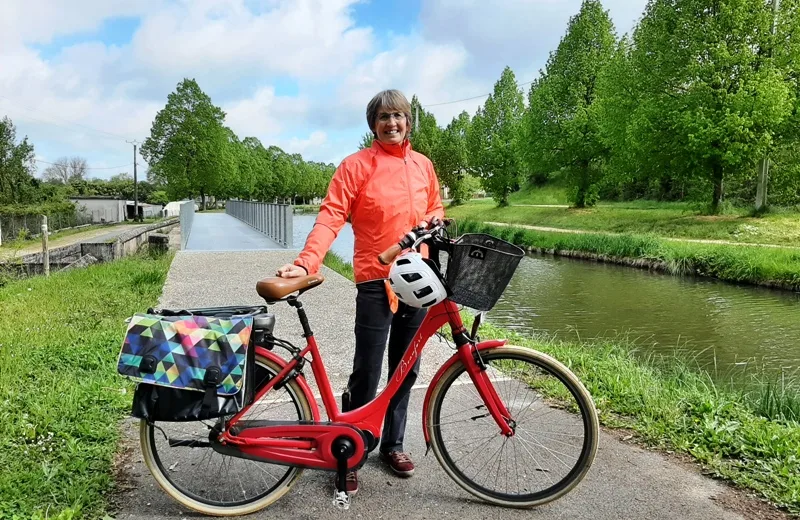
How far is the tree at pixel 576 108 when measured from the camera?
2950 centimetres

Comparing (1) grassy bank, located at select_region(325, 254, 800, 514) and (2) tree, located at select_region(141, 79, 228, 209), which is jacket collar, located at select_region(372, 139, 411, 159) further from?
(2) tree, located at select_region(141, 79, 228, 209)

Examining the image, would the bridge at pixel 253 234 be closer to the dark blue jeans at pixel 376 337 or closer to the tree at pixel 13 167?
the dark blue jeans at pixel 376 337

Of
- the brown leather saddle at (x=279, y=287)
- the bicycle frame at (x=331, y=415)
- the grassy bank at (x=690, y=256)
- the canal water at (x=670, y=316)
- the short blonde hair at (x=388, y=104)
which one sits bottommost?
the canal water at (x=670, y=316)

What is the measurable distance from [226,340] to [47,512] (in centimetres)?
109

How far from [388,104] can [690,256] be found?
1534cm

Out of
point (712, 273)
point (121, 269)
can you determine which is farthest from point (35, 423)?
point (712, 273)

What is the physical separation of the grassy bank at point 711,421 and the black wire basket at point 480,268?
64.4 inches

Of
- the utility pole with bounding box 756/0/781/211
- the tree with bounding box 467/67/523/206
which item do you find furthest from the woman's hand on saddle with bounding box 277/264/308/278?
the tree with bounding box 467/67/523/206

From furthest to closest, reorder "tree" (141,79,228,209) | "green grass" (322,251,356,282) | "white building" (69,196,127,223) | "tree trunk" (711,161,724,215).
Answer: "white building" (69,196,127,223) → "tree" (141,79,228,209) → "tree trunk" (711,161,724,215) → "green grass" (322,251,356,282)

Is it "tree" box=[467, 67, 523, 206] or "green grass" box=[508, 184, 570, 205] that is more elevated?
"tree" box=[467, 67, 523, 206]

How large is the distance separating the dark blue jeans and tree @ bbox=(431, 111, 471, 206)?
135 feet

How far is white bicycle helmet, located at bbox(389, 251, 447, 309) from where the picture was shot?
8.06ft

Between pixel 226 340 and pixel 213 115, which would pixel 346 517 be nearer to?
pixel 226 340

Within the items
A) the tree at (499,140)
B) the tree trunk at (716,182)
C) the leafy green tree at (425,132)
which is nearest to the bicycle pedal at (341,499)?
the tree trunk at (716,182)
